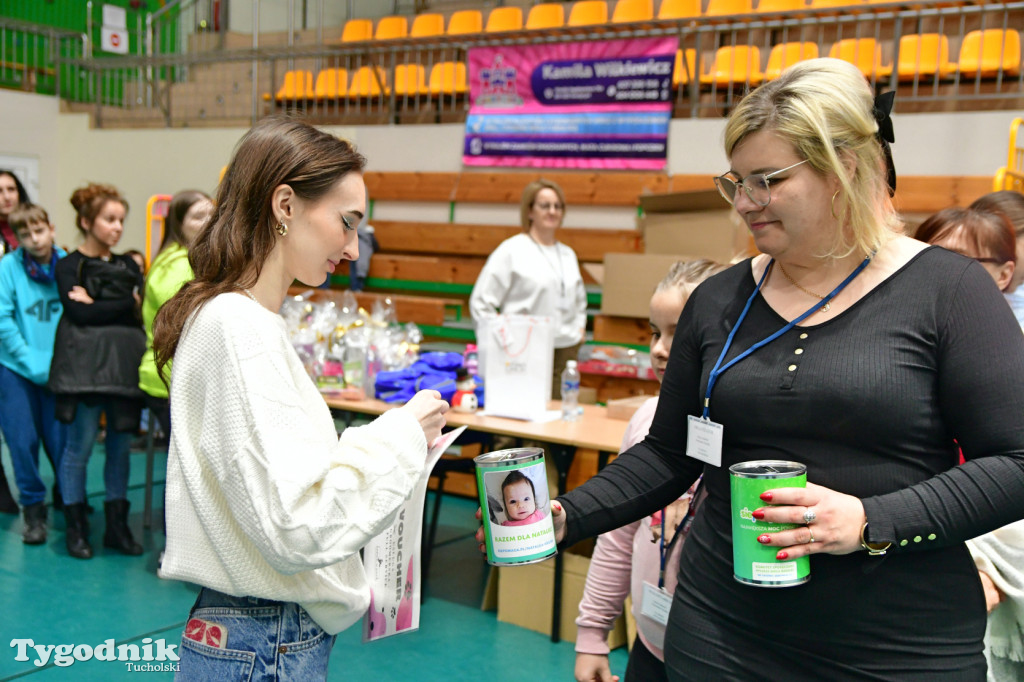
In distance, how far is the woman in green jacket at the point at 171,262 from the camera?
11.6 feet

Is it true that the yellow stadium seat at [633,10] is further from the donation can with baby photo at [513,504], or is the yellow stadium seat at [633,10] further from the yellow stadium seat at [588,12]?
the donation can with baby photo at [513,504]

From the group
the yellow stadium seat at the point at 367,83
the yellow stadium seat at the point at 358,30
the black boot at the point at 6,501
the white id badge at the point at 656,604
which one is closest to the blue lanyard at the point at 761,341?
the white id badge at the point at 656,604

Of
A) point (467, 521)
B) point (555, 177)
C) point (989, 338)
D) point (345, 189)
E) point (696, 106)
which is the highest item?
point (696, 106)

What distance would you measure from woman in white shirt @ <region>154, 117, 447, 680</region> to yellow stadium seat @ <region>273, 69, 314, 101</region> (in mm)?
8196

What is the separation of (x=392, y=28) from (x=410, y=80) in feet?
3.77

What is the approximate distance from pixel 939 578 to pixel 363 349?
10.5ft

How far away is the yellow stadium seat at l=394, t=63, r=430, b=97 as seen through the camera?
833 centimetres

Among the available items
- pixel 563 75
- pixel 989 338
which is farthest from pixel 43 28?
pixel 989 338

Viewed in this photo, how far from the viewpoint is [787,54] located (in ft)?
22.5

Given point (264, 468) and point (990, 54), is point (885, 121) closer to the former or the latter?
point (264, 468)

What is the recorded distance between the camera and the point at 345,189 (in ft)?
4.35

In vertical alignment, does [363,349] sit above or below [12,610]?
above

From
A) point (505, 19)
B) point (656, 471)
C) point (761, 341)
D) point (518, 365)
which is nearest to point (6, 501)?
point (518, 365)

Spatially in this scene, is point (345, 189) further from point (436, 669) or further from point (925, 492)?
point (436, 669)
